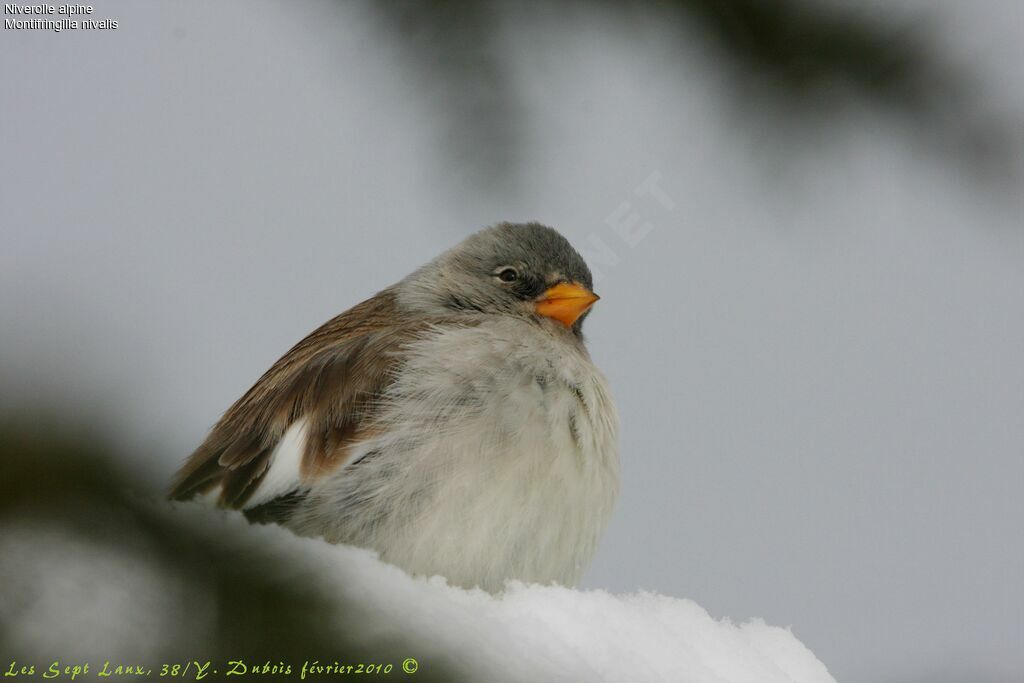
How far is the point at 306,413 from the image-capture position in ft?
11.3

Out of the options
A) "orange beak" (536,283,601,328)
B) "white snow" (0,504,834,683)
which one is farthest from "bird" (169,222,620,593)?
"white snow" (0,504,834,683)

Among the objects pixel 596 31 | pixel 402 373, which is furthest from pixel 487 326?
pixel 596 31

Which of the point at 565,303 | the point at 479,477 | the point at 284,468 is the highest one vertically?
the point at 565,303

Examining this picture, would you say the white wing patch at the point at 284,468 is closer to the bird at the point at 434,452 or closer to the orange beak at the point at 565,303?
the bird at the point at 434,452

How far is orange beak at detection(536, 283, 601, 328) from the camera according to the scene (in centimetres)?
448

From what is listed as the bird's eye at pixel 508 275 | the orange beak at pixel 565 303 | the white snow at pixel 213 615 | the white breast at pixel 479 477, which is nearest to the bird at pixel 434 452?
the white breast at pixel 479 477

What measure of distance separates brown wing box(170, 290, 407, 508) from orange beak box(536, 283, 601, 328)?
813mm

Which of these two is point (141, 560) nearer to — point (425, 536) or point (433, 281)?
point (425, 536)

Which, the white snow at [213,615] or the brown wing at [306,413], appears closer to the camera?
the white snow at [213,615]

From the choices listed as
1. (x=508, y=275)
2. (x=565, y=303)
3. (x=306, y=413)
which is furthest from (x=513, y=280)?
(x=306, y=413)

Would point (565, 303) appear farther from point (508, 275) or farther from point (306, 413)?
point (306, 413)

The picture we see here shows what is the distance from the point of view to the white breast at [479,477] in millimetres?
3096

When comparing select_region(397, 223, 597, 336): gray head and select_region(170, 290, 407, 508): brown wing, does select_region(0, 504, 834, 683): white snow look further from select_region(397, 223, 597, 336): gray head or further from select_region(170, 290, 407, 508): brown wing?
select_region(397, 223, 597, 336): gray head

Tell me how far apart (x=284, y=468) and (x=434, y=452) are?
48 cm
